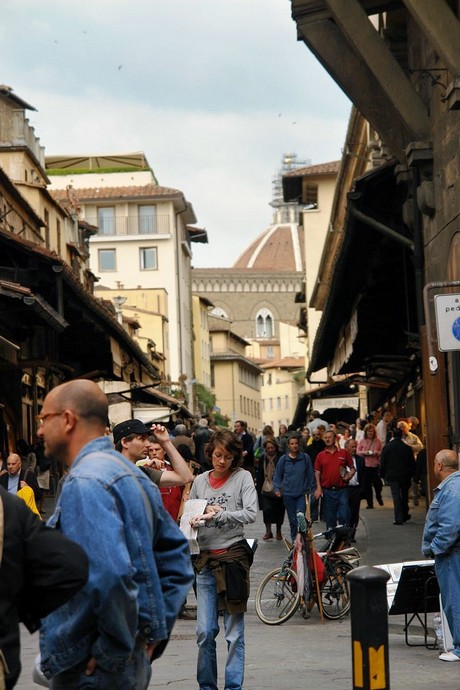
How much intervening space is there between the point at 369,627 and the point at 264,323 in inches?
6966

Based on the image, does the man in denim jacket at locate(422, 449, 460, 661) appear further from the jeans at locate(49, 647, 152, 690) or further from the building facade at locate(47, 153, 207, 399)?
the building facade at locate(47, 153, 207, 399)

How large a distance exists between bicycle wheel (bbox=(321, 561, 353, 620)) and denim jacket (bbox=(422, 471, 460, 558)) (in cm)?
370

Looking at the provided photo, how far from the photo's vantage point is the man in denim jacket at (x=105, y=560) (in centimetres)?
450

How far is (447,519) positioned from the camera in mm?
10398

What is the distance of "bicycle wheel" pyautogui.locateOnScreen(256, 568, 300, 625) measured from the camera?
13891 millimetres

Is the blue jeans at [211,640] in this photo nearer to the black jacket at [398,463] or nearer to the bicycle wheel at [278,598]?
the bicycle wheel at [278,598]

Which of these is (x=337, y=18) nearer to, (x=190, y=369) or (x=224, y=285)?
(x=190, y=369)

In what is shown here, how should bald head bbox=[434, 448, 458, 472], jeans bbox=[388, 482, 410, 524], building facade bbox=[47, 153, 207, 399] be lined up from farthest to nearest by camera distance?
building facade bbox=[47, 153, 207, 399], jeans bbox=[388, 482, 410, 524], bald head bbox=[434, 448, 458, 472]

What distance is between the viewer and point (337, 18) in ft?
52.2

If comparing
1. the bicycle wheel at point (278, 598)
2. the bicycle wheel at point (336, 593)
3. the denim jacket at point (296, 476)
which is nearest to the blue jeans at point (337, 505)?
the denim jacket at point (296, 476)

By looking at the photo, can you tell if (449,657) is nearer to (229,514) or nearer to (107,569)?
(229,514)

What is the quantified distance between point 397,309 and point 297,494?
23.0 feet

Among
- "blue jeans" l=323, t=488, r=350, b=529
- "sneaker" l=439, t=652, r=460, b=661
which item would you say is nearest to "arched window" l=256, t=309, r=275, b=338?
"blue jeans" l=323, t=488, r=350, b=529

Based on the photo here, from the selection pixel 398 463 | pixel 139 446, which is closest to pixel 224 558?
pixel 139 446
